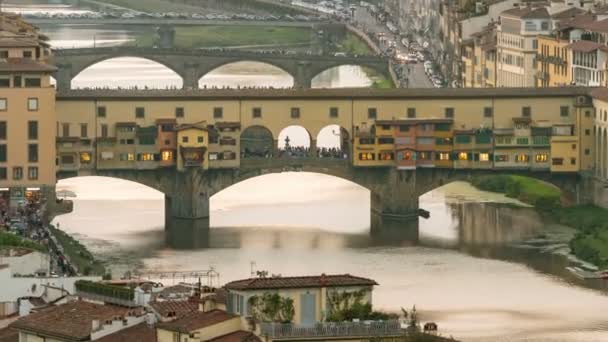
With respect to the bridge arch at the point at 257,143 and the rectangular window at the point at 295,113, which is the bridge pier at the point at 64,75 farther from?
the rectangular window at the point at 295,113

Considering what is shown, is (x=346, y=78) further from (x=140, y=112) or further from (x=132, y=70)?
(x=140, y=112)

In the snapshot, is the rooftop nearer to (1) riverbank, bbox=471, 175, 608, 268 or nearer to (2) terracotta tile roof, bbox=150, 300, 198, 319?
(1) riverbank, bbox=471, 175, 608, 268

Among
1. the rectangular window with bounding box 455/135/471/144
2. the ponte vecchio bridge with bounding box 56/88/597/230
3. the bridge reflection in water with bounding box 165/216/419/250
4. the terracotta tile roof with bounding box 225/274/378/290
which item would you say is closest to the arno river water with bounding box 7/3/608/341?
the bridge reflection in water with bounding box 165/216/419/250

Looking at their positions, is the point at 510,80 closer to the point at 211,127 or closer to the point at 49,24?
the point at 211,127

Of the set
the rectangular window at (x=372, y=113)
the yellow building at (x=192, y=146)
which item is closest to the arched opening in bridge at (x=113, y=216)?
the yellow building at (x=192, y=146)

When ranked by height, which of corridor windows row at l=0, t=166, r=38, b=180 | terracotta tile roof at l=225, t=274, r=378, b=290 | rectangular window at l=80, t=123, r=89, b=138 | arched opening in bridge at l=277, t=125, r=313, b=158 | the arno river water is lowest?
the arno river water

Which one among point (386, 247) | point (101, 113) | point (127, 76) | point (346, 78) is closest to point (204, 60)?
point (127, 76)
